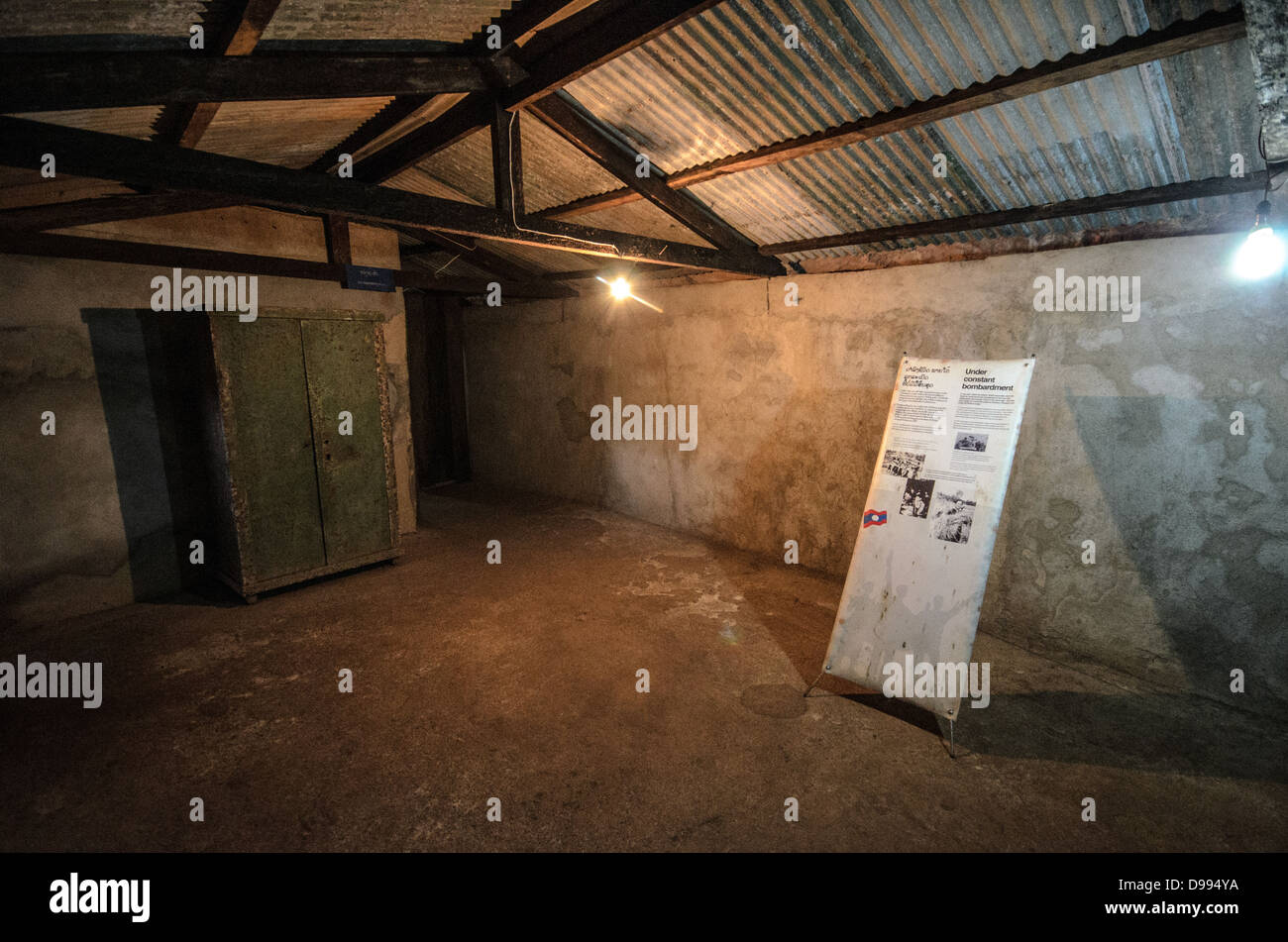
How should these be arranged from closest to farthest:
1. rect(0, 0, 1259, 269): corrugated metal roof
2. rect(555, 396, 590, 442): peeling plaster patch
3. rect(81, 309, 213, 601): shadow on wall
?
1. rect(0, 0, 1259, 269): corrugated metal roof
2. rect(81, 309, 213, 601): shadow on wall
3. rect(555, 396, 590, 442): peeling plaster patch

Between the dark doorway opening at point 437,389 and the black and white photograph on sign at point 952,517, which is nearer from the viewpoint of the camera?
the black and white photograph on sign at point 952,517

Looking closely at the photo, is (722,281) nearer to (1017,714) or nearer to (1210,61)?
(1210,61)

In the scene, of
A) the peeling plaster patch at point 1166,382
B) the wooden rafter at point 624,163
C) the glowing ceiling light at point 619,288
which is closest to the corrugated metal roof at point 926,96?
the wooden rafter at point 624,163

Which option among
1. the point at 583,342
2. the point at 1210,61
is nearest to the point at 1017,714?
the point at 1210,61

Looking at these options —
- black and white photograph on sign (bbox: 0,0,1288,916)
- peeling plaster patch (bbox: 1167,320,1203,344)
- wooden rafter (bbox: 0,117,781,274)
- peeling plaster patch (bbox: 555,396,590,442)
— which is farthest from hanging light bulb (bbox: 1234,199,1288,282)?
peeling plaster patch (bbox: 555,396,590,442)

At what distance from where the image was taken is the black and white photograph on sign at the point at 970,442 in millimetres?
3232

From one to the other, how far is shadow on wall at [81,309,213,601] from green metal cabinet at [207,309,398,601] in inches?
17.0

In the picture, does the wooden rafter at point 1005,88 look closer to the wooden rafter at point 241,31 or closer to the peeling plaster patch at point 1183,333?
the peeling plaster patch at point 1183,333

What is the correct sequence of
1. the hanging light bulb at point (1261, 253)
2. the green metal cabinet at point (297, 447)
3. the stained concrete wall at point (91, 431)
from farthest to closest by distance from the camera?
the green metal cabinet at point (297, 447), the stained concrete wall at point (91, 431), the hanging light bulb at point (1261, 253)

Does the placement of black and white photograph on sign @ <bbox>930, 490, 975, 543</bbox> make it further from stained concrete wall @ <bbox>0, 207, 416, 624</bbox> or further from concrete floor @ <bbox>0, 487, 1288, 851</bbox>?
stained concrete wall @ <bbox>0, 207, 416, 624</bbox>

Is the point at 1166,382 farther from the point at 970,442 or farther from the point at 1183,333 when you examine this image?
the point at 970,442

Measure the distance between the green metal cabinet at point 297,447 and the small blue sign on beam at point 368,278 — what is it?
101 centimetres

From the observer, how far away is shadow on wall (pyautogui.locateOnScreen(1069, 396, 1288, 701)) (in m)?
3.44
